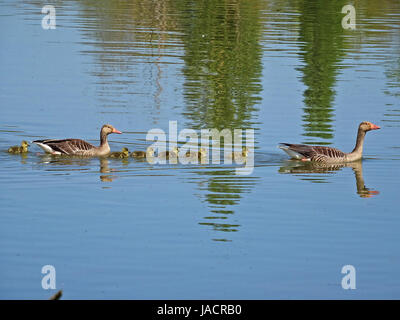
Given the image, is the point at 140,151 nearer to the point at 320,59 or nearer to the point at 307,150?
the point at 307,150

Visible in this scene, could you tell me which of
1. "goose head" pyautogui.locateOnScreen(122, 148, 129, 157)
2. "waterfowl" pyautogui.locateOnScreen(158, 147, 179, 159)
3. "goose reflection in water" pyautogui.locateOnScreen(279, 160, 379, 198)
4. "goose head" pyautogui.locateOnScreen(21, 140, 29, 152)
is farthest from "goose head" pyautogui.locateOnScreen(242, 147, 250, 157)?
"goose head" pyautogui.locateOnScreen(21, 140, 29, 152)

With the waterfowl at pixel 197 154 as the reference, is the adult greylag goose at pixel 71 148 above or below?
above

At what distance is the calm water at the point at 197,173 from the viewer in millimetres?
15508

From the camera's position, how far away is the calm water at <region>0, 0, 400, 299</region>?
15.5 meters

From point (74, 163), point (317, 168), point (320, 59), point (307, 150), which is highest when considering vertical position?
point (320, 59)

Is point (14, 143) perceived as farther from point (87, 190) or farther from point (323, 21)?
point (323, 21)

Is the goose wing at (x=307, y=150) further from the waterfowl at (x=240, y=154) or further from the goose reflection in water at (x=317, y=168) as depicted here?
the waterfowl at (x=240, y=154)

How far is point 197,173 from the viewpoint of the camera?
73.2ft

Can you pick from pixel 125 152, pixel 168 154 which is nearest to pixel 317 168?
pixel 168 154

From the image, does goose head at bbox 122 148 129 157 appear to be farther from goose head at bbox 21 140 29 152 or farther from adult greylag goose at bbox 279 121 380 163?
adult greylag goose at bbox 279 121 380 163

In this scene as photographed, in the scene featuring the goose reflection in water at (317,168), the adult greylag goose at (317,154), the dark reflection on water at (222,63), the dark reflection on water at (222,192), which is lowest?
the dark reflection on water at (222,192)

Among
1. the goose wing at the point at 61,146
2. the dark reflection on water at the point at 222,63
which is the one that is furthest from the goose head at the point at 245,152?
the goose wing at the point at 61,146

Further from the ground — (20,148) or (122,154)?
(20,148)

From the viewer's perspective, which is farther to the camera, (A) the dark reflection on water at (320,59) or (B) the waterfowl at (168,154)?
(A) the dark reflection on water at (320,59)
